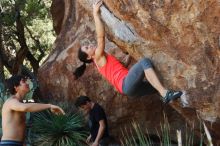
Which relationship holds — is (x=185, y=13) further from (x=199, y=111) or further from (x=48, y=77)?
(x=48, y=77)

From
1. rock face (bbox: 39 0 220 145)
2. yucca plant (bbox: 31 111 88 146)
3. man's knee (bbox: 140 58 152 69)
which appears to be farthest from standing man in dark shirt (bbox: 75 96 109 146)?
man's knee (bbox: 140 58 152 69)

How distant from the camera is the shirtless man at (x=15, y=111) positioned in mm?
7359

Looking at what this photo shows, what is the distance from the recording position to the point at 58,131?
11.0 m

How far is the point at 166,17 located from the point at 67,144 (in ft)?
14.3

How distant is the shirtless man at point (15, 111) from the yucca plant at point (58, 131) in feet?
10.2

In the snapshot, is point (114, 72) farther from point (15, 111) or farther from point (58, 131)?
point (58, 131)

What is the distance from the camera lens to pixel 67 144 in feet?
35.3

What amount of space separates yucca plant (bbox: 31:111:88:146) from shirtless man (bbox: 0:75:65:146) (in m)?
→ 3.10

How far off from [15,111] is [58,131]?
133 inches

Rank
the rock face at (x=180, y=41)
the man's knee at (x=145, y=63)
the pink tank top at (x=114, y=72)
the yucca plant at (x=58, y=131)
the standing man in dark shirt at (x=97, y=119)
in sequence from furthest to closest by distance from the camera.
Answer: the yucca plant at (x=58, y=131) < the standing man in dark shirt at (x=97, y=119) < the pink tank top at (x=114, y=72) < the man's knee at (x=145, y=63) < the rock face at (x=180, y=41)

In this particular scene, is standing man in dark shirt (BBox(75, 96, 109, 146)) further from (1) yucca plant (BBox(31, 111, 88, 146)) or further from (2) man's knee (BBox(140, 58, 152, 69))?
(2) man's knee (BBox(140, 58, 152, 69))

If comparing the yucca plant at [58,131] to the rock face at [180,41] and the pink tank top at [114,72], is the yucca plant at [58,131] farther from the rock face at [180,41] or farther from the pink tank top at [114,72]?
the pink tank top at [114,72]

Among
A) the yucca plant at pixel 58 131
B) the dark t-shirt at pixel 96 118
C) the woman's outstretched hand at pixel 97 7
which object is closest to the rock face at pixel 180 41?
the woman's outstretched hand at pixel 97 7

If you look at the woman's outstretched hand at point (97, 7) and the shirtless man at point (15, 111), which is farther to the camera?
the woman's outstretched hand at point (97, 7)
